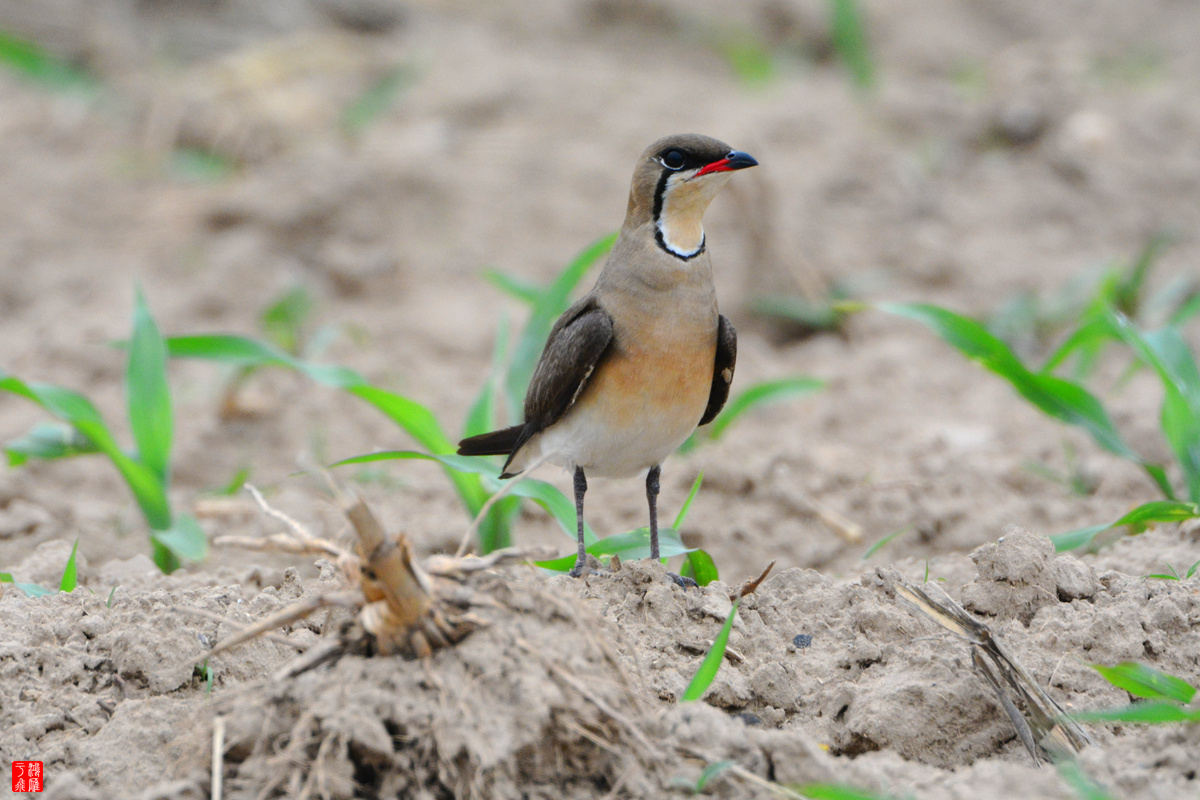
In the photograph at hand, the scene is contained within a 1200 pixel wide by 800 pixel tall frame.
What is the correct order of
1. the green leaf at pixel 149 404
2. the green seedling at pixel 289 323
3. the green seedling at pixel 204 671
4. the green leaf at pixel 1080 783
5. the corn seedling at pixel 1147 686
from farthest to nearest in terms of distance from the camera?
1. the green seedling at pixel 289 323
2. the green leaf at pixel 149 404
3. the green seedling at pixel 204 671
4. the corn seedling at pixel 1147 686
5. the green leaf at pixel 1080 783

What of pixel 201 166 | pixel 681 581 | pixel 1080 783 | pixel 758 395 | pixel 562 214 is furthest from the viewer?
pixel 201 166

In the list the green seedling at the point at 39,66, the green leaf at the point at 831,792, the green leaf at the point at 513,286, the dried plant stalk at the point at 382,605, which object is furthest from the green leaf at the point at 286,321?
the green leaf at the point at 831,792

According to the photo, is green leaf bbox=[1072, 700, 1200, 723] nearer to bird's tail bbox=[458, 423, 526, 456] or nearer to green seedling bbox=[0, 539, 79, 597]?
bird's tail bbox=[458, 423, 526, 456]

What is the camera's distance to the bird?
3.33 m

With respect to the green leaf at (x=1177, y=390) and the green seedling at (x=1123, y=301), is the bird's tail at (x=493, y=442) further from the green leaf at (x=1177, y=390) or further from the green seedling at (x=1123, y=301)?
the green seedling at (x=1123, y=301)

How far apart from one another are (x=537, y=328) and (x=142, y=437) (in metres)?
1.54

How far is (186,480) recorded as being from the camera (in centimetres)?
514

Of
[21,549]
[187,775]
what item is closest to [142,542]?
[21,549]

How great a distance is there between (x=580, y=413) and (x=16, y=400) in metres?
3.75

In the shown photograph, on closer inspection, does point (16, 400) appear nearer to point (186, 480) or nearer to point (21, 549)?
point (186, 480)

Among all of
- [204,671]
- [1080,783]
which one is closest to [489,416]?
[204,671]

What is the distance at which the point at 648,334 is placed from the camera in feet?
10.9

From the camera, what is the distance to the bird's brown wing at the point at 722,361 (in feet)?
11.6

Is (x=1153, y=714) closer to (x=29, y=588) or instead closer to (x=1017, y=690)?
(x=1017, y=690)
